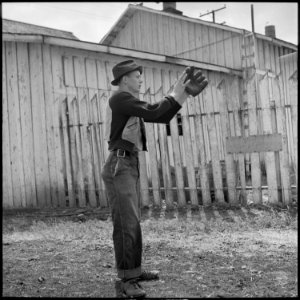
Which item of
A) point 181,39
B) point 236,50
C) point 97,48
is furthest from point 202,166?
point 181,39

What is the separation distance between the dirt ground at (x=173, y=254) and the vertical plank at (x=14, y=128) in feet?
5.77

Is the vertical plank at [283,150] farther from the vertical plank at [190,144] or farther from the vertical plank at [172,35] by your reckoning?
the vertical plank at [172,35]

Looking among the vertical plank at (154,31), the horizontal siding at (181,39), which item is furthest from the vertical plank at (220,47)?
the vertical plank at (154,31)

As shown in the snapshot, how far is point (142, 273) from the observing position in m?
3.78

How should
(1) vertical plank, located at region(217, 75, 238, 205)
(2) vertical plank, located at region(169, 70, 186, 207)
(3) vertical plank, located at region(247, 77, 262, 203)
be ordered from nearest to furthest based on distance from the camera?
(3) vertical plank, located at region(247, 77, 262, 203), (1) vertical plank, located at region(217, 75, 238, 205), (2) vertical plank, located at region(169, 70, 186, 207)

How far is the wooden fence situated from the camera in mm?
7020

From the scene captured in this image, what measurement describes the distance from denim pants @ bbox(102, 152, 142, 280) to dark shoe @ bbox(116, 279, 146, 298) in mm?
46

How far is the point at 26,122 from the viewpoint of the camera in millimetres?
9195

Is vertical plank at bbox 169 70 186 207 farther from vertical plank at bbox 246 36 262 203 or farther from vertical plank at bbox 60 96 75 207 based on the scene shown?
vertical plank at bbox 60 96 75 207

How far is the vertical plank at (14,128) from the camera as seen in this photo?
9070mm

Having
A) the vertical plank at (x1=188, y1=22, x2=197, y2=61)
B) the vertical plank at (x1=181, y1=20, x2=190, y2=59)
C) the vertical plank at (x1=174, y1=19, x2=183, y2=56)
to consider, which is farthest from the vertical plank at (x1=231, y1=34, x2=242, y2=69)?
the vertical plank at (x1=174, y1=19, x2=183, y2=56)

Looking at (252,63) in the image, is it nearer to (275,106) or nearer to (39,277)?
(275,106)

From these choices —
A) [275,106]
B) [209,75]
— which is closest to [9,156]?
[275,106]

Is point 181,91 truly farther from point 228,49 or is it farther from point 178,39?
point 178,39
